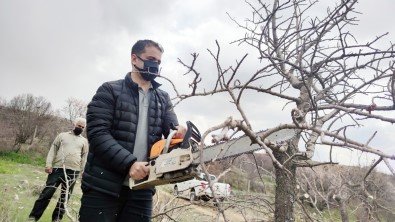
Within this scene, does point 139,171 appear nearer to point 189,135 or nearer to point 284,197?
point 189,135

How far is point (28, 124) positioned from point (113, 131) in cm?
2512

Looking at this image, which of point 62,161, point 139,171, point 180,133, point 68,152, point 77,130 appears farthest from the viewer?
point 77,130

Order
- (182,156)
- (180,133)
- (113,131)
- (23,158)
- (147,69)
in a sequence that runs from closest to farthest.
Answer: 1. (182,156)
2. (180,133)
3. (113,131)
4. (147,69)
5. (23,158)

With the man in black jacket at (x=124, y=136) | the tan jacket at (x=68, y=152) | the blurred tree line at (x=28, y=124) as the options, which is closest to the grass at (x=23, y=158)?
the blurred tree line at (x=28, y=124)

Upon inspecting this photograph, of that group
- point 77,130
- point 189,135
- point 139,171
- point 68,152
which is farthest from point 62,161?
point 189,135

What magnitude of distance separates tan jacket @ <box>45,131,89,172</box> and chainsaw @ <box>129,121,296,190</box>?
12.9 ft

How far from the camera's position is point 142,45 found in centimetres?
272

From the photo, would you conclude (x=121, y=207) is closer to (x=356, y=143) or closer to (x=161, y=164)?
(x=161, y=164)

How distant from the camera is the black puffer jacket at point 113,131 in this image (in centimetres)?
235

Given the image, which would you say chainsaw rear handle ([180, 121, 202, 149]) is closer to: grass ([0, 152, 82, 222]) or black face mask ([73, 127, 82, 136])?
grass ([0, 152, 82, 222])

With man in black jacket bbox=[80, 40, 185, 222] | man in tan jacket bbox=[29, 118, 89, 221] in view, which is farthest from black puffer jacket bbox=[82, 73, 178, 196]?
man in tan jacket bbox=[29, 118, 89, 221]

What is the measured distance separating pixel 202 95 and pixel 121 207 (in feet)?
3.33

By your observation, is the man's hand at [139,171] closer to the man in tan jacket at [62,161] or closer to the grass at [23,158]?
the man in tan jacket at [62,161]

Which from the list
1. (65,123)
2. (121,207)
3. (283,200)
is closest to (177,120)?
(121,207)
